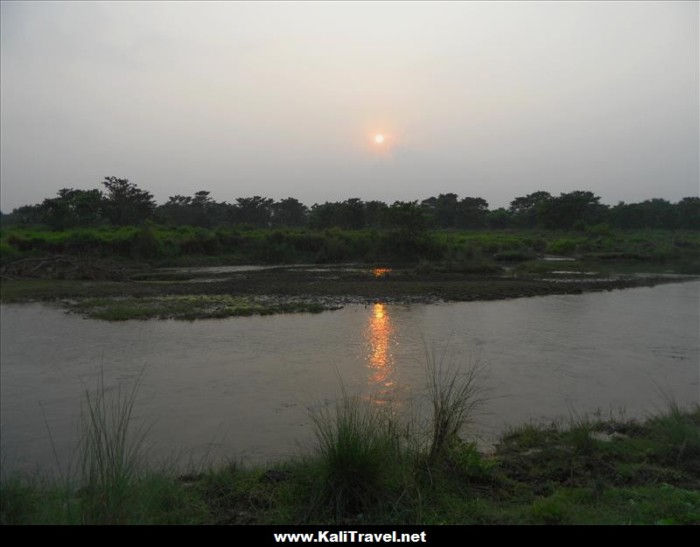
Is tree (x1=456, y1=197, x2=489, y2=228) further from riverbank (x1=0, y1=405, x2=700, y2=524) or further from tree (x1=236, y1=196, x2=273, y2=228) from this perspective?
riverbank (x1=0, y1=405, x2=700, y2=524)

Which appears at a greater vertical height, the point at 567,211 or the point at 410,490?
the point at 567,211

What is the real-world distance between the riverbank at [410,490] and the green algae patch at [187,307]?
1102cm

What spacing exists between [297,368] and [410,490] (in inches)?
241

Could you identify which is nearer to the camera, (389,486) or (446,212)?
(389,486)

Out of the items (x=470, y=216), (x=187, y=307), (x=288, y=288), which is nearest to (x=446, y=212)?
(x=470, y=216)

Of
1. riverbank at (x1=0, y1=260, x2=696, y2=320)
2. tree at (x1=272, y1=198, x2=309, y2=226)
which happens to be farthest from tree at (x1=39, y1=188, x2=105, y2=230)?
tree at (x1=272, y1=198, x2=309, y2=226)

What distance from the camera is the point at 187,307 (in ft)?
56.5

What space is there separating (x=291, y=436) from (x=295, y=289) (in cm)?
1567

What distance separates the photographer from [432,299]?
20047 mm
